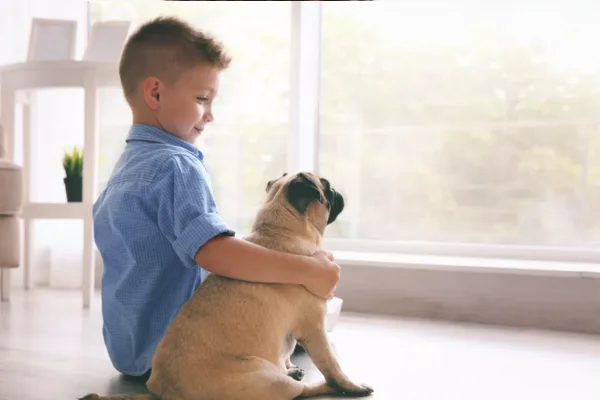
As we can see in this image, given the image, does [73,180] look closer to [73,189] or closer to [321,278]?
[73,189]

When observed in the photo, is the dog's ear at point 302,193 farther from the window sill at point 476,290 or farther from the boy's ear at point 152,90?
the window sill at point 476,290

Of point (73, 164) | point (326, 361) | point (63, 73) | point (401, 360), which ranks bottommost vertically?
point (401, 360)

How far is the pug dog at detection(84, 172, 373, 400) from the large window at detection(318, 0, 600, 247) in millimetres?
1340

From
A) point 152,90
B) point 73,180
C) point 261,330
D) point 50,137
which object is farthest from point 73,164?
point 261,330

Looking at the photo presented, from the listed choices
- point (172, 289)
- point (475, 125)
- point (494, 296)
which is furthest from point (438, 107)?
point (172, 289)

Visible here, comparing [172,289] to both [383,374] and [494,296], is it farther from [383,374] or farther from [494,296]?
[494,296]

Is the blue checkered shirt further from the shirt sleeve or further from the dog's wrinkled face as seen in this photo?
the dog's wrinkled face

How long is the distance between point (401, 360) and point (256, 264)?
613mm

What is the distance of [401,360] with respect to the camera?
177cm

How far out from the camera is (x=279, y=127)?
10.1 ft

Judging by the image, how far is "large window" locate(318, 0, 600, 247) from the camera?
2.56m

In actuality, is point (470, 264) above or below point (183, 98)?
below

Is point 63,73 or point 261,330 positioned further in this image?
point 63,73

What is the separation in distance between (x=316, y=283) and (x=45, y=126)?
2.26 m
